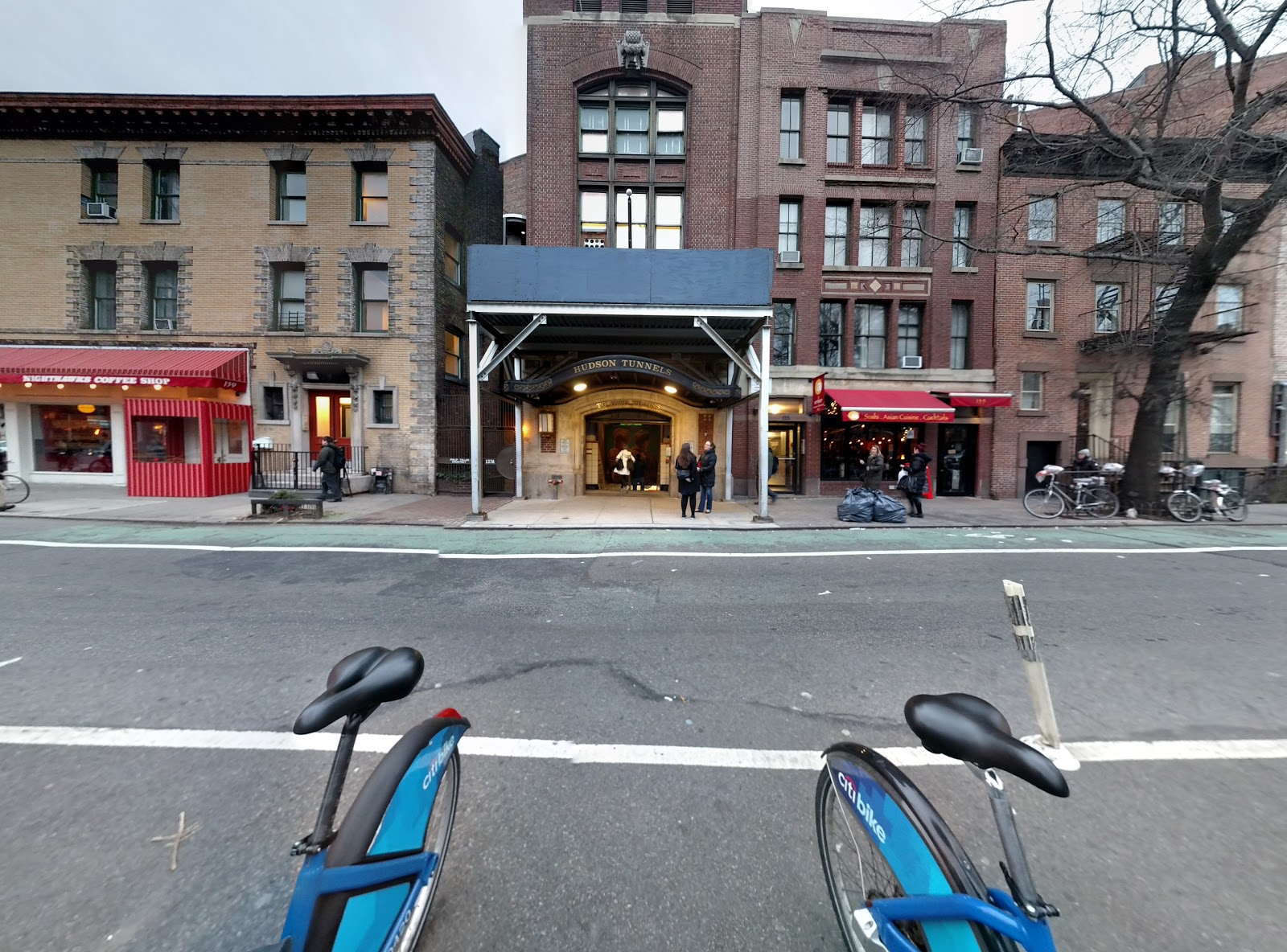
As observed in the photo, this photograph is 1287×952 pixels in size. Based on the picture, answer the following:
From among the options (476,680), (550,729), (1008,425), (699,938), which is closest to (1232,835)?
(699,938)

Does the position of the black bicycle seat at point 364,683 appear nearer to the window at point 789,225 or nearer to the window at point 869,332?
the window at point 869,332

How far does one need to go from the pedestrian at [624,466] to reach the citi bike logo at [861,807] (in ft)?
47.9

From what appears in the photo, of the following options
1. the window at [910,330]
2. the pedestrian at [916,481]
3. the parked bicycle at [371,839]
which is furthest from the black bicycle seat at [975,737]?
the window at [910,330]

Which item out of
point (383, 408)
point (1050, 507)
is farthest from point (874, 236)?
point (383, 408)

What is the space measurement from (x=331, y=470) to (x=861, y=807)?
14726 mm

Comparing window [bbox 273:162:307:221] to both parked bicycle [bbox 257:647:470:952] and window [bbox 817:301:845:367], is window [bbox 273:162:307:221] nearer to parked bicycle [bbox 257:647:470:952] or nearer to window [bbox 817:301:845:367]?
window [bbox 817:301:845:367]

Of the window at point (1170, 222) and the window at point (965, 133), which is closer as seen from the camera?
the window at point (1170, 222)

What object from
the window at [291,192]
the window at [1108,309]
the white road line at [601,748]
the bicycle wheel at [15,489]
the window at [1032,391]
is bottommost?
the white road line at [601,748]

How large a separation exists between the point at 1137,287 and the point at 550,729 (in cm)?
2173

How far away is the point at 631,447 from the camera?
→ 1714cm

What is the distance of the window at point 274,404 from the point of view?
52.0 feet

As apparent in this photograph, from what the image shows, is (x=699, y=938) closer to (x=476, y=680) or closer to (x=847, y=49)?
(x=476, y=680)

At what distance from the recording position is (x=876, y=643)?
4422 millimetres

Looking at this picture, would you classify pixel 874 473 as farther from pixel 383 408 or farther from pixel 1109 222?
pixel 383 408
